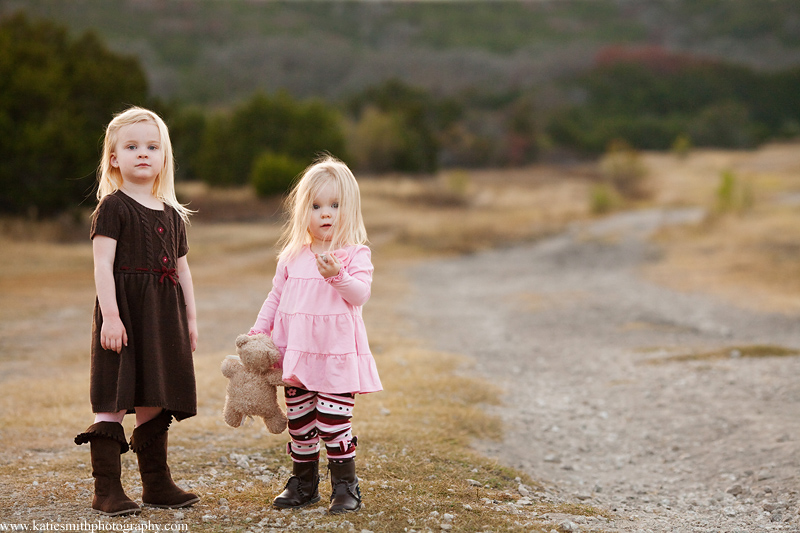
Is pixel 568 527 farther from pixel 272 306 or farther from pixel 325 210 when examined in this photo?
pixel 325 210

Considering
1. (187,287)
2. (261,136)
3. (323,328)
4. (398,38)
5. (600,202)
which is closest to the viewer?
(323,328)

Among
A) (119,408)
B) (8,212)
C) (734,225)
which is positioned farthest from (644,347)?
(8,212)

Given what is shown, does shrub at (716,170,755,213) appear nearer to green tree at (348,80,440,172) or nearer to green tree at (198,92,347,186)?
green tree at (198,92,347,186)

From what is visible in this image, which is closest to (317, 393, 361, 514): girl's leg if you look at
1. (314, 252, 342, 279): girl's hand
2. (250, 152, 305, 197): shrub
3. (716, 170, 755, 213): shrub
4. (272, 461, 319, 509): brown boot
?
(272, 461, 319, 509): brown boot

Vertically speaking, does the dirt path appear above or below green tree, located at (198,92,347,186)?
below

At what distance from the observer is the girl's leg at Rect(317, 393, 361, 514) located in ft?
11.6

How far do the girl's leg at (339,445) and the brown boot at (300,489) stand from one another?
0.16m

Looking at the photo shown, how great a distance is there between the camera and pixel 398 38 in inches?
6649

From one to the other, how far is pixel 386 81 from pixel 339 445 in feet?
181

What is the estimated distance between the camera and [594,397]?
7.30 meters

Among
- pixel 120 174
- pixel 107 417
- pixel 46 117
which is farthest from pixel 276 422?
pixel 46 117

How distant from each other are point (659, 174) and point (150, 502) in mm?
48485

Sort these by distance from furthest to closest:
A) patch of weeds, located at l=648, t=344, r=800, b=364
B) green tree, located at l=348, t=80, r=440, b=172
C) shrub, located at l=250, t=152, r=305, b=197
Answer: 1. green tree, located at l=348, t=80, r=440, b=172
2. shrub, located at l=250, t=152, r=305, b=197
3. patch of weeds, located at l=648, t=344, r=800, b=364

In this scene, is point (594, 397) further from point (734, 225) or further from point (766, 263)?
point (734, 225)
